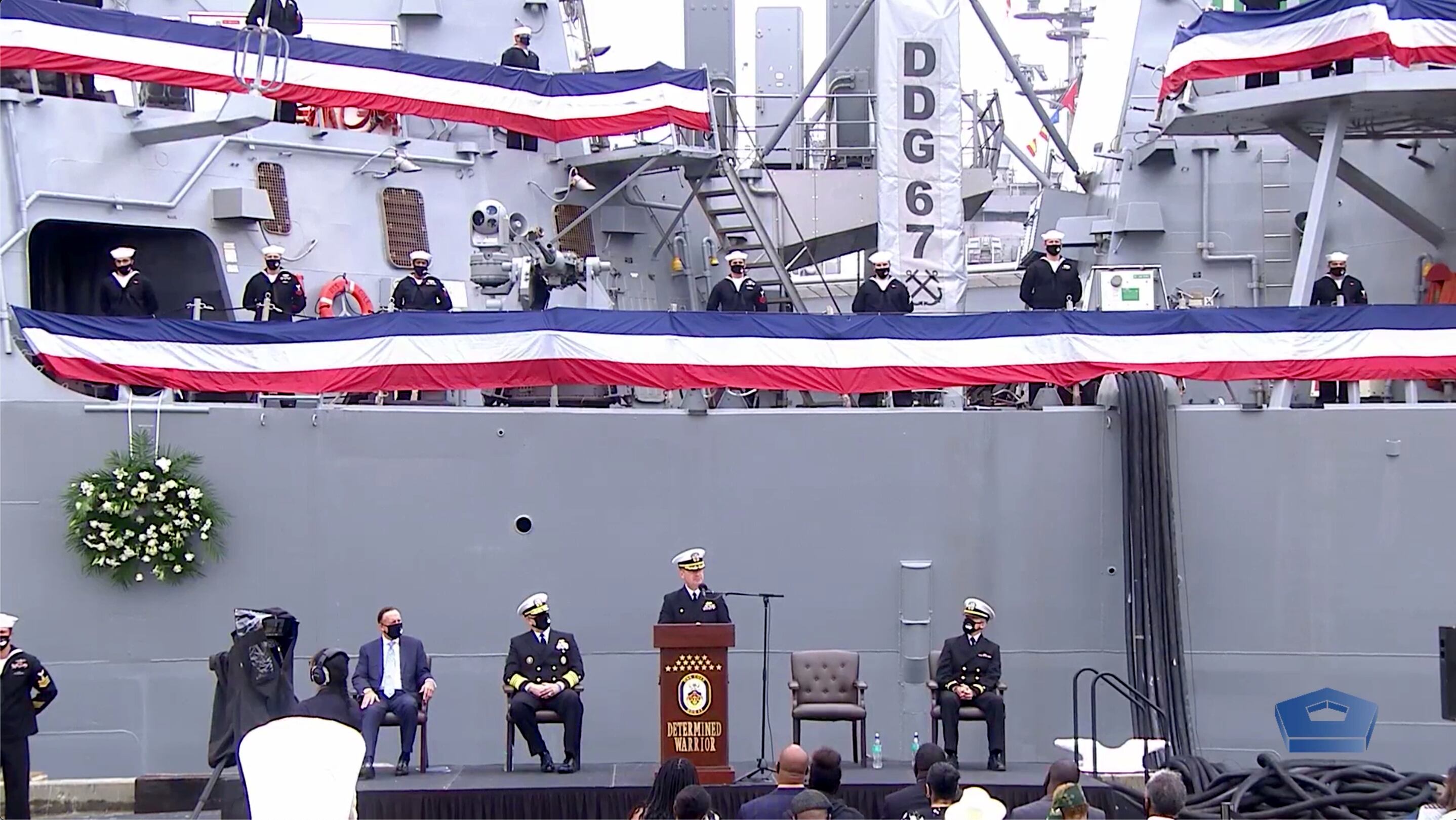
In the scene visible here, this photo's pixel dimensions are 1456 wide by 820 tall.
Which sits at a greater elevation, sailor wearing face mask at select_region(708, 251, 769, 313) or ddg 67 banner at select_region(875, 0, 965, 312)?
ddg 67 banner at select_region(875, 0, 965, 312)

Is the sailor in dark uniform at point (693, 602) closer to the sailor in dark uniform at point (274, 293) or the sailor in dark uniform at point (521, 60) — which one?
the sailor in dark uniform at point (274, 293)

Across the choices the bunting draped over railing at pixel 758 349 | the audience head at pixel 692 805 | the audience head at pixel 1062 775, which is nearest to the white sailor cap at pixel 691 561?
the bunting draped over railing at pixel 758 349

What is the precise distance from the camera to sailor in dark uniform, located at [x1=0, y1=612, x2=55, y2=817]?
973 centimetres

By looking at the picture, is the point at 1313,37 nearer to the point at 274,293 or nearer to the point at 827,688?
the point at 827,688

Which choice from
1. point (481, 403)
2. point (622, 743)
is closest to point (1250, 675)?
point (622, 743)

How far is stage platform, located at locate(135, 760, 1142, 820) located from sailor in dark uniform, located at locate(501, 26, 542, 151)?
6.31 metres

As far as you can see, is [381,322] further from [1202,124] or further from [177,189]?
[1202,124]

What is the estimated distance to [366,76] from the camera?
13945 millimetres

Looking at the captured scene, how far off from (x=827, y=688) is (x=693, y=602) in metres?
0.97

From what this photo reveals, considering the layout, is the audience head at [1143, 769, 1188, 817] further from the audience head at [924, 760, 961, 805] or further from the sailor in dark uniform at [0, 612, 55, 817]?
the sailor in dark uniform at [0, 612, 55, 817]

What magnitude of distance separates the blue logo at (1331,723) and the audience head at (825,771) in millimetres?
5249

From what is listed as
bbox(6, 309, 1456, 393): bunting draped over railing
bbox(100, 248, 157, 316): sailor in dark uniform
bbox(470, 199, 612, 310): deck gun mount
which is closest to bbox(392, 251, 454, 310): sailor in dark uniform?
bbox(470, 199, 612, 310): deck gun mount

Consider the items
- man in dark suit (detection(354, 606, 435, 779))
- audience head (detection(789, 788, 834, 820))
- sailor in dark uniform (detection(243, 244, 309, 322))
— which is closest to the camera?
audience head (detection(789, 788, 834, 820))

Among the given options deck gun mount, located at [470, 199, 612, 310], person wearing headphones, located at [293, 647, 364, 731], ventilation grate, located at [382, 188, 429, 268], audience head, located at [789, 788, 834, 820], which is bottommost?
audience head, located at [789, 788, 834, 820]
